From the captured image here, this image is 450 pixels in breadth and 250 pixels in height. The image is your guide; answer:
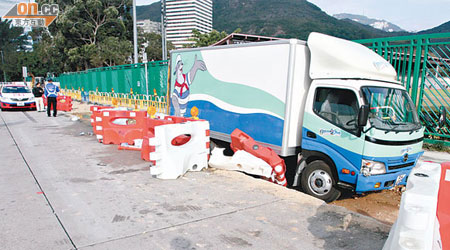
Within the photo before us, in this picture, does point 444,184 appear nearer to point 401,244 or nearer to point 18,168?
point 401,244

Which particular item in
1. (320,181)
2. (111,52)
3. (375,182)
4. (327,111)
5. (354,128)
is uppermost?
(111,52)

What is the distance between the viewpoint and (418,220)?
2.41m

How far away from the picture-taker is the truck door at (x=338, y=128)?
5203mm

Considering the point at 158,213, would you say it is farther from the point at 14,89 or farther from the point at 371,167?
the point at 14,89

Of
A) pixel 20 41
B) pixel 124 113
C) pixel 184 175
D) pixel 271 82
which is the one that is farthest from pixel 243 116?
pixel 20 41

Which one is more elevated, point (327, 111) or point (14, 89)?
point (327, 111)

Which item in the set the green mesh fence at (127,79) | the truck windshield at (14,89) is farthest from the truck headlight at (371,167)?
the truck windshield at (14,89)

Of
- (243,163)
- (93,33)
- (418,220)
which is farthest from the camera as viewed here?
(93,33)

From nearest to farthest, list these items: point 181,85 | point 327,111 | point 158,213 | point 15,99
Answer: point 158,213 < point 327,111 < point 181,85 < point 15,99

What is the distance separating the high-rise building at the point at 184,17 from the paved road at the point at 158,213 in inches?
5254

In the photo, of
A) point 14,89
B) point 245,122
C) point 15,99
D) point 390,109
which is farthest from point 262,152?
point 14,89

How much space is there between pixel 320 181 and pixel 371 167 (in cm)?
92

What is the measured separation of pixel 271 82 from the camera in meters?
6.37

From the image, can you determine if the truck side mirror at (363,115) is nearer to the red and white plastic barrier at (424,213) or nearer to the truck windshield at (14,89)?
the red and white plastic barrier at (424,213)
